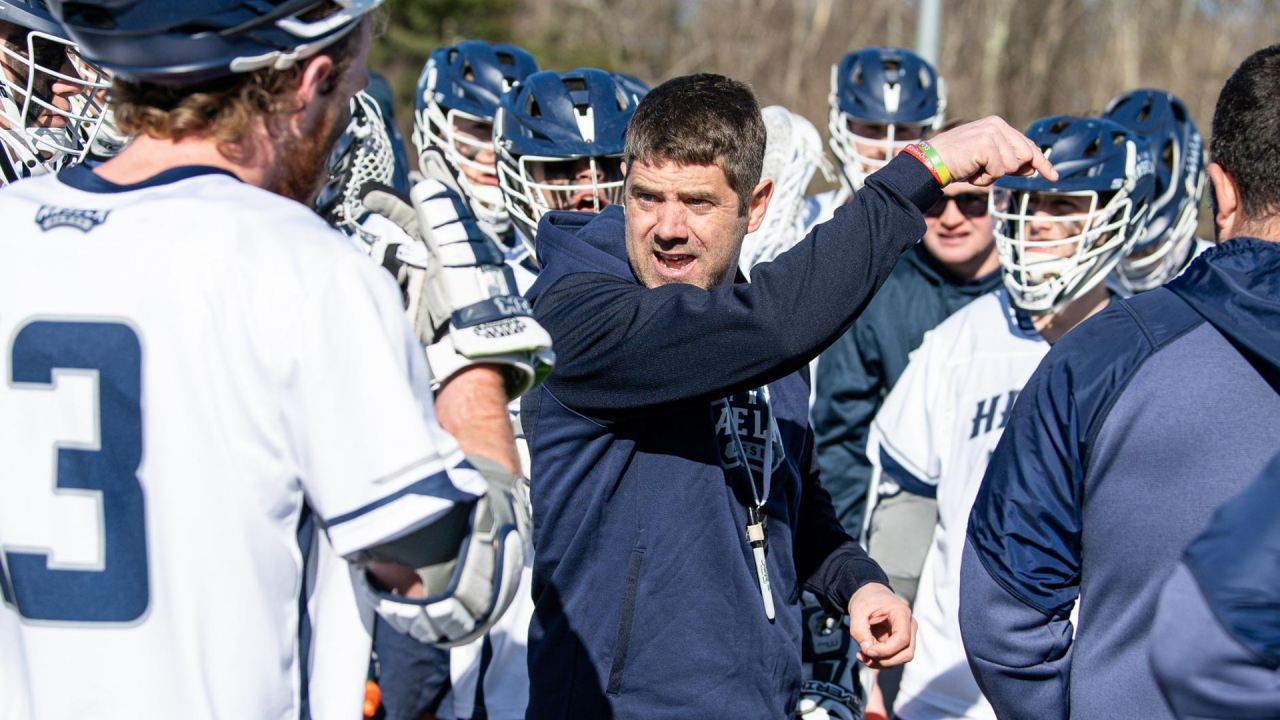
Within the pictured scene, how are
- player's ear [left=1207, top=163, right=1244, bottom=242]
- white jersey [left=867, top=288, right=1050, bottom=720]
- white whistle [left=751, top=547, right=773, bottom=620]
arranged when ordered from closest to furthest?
player's ear [left=1207, top=163, right=1244, bottom=242], white whistle [left=751, top=547, right=773, bottom=620], white jersey [left=867, top=288, right=1050, bottom=720]

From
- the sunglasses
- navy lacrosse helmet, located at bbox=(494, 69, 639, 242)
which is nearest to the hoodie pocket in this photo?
navy lacrosse helmet, located at bbox=(494, 69, 639, 242)

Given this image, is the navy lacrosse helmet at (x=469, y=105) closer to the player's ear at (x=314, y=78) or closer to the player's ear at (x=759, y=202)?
the player's ear at (x=759, y=202)

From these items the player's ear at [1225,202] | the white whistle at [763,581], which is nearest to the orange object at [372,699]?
the white whistle at [763,581]

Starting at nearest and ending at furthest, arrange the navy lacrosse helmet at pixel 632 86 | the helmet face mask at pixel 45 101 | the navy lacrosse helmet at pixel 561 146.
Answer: the helmet face mask at pixel 45 101
the navy lacrosse helmet at pixel 561 146
the navy lacrosse helmet at pixel 632 86

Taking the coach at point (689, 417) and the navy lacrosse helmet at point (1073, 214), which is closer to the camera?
the coach at point (689, 417)

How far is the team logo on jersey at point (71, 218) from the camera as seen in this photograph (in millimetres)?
1792

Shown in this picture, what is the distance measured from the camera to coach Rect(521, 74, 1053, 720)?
98.3 inches

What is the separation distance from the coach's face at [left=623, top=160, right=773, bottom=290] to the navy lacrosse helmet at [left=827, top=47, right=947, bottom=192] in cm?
335

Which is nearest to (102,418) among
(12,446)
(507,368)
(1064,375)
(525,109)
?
(12,446)

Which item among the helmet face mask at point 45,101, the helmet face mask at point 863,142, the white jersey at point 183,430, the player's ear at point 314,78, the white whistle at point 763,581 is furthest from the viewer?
the helmet face mask at point 863,142

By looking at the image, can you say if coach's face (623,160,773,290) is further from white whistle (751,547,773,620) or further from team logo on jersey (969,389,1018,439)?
team logo on jersey (969,389,1018,439)

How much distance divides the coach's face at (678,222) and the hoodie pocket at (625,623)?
0.62 metres

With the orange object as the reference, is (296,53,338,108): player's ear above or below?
above

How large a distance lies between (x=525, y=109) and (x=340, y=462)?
2.87 m
